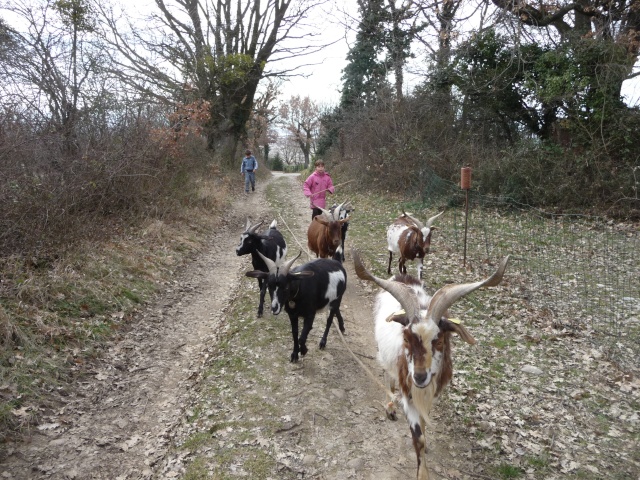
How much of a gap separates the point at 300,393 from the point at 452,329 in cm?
238

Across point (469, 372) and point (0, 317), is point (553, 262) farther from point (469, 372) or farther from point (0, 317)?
point (0, 317)

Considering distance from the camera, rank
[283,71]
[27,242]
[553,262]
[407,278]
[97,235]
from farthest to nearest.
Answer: [283,71] < [553,262] < [97,235] < [27,242] < [407,278]

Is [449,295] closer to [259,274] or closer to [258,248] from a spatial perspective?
[259,274]

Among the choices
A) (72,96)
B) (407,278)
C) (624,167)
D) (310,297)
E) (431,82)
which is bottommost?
(310,297)

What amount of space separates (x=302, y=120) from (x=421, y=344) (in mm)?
57165

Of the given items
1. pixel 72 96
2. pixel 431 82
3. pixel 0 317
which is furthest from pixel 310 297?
pixel 431 82

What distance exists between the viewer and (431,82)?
1814 cm

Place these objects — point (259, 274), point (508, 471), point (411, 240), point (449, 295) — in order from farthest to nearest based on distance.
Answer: point (411, 240), point (259, 274), point (508, 471), point (449, 295)

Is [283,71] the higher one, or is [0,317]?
[283,71]

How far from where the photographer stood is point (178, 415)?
4.75 m

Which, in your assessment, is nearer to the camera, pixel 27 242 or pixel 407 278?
pixel 407 278

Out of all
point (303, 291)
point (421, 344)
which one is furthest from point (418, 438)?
point (303, 291)

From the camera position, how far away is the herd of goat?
3459 mm

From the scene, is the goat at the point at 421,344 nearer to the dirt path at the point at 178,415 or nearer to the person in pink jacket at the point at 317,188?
the dirt path at the point at 178,415
